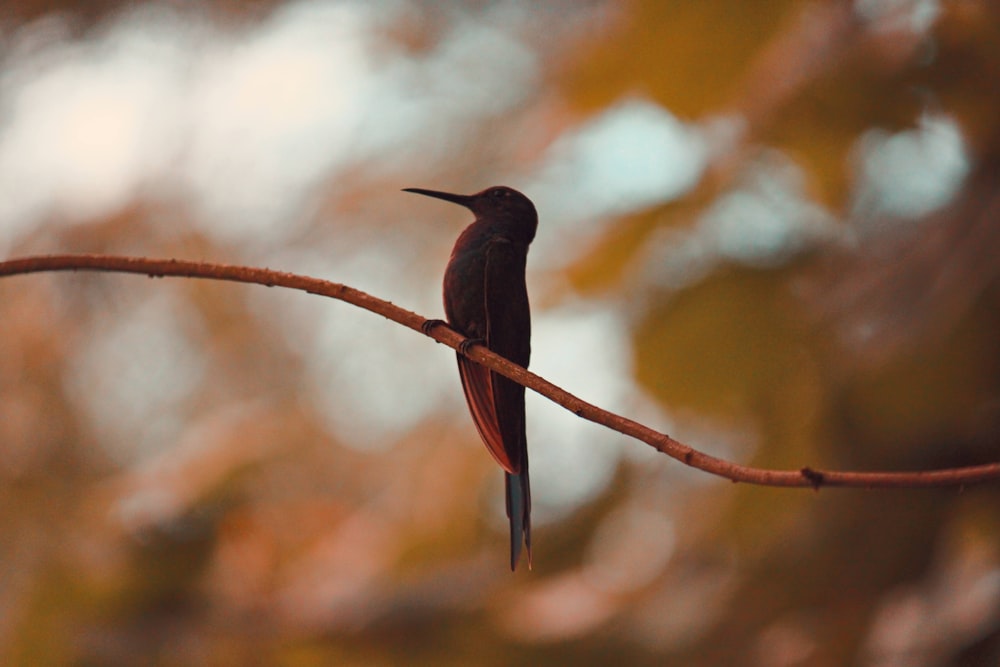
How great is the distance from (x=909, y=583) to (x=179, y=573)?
259 cm

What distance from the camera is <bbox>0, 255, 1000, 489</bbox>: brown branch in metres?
0.98

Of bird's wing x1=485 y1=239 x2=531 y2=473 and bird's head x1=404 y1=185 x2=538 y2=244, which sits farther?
bird's head x1=404 y1=185 x2=538 y2=244

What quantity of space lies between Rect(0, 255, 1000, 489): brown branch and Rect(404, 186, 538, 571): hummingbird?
0.66ft

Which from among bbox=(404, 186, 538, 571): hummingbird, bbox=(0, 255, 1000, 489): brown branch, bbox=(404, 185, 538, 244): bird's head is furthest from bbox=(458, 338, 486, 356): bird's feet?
bbox=(404, 185, 538, 244): bird's head

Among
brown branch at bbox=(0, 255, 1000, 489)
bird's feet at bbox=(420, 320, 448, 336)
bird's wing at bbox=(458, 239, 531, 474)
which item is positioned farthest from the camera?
bird's wing at bbox=(458, 239, 531, 474)

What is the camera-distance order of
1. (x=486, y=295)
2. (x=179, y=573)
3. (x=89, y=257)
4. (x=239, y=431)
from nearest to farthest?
(x=89, y=257)
(x=486, y=295)
(x=179, y=573)
(x=239, y=431)

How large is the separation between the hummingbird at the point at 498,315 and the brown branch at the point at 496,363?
0.66ft

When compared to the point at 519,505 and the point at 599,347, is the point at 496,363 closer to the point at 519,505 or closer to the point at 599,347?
the point at 519,505

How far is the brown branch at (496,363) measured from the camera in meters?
0.98

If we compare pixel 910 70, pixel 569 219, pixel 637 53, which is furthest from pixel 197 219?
pixel 910 70

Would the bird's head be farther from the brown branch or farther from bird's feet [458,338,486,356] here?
the brown branch

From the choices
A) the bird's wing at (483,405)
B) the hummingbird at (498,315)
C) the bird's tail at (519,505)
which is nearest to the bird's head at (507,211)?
the hummingbird at (498,315)

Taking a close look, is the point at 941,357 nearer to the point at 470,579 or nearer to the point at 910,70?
the point at 910,70

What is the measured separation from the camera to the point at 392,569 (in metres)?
3.86
